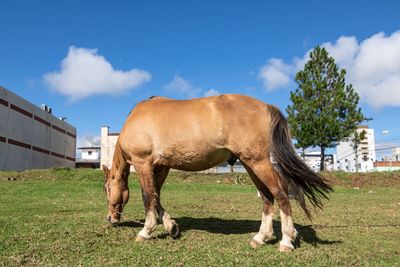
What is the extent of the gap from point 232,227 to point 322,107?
3479 centimetres

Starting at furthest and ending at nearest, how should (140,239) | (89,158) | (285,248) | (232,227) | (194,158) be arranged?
(89,158) → (232,227) → (194,158) → (140,239) → (285,248)

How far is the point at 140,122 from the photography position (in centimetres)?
705

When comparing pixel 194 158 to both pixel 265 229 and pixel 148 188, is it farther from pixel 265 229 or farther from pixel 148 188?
pixel 265 229

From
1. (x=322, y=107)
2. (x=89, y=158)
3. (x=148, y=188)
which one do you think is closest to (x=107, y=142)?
(x=89, y=158)

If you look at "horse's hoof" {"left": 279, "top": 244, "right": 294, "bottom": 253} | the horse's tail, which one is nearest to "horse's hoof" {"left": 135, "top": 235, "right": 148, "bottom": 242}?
"horse's hoof" {"left": 279, "top": 244, "right": 294, "bottom": 253}

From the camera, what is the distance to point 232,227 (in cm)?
803

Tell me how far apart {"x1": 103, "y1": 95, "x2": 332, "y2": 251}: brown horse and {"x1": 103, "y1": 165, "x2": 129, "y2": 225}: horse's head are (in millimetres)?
645

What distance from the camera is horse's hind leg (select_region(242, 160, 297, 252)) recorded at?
594 cm

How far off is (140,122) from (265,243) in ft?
9.70

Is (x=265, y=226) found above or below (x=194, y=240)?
above

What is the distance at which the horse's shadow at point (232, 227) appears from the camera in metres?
6.79

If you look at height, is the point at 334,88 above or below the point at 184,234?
above

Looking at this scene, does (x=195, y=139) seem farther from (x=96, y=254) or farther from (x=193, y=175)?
(x=193, y=175)

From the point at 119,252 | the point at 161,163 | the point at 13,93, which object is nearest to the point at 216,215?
the point at 161,163
